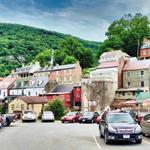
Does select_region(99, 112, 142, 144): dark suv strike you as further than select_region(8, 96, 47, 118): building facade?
No

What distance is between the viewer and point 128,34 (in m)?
144

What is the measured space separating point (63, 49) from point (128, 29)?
2501 cm

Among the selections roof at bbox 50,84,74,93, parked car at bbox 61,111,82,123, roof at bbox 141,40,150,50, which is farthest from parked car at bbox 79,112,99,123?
roof at bbox 141,40,150,50

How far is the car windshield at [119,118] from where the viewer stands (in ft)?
75.6

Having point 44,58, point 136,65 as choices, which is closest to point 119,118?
point 136,65

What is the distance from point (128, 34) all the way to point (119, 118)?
122 metres

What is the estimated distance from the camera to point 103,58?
135 m

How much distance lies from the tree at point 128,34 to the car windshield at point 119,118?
118 m

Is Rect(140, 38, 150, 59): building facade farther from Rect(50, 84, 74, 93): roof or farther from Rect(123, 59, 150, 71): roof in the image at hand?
Rect(50, 84, 74, 93): roof

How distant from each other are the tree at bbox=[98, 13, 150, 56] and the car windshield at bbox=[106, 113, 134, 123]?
118321 millimetres

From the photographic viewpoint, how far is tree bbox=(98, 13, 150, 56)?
14375cm

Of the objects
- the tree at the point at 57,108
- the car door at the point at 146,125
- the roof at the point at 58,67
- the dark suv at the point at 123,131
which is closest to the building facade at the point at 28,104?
the tree at the point at 57,108

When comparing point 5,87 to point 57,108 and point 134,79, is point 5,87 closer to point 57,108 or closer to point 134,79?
point 134,79

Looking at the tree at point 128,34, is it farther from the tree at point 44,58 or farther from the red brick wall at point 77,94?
the red brick wall at point 77,94
